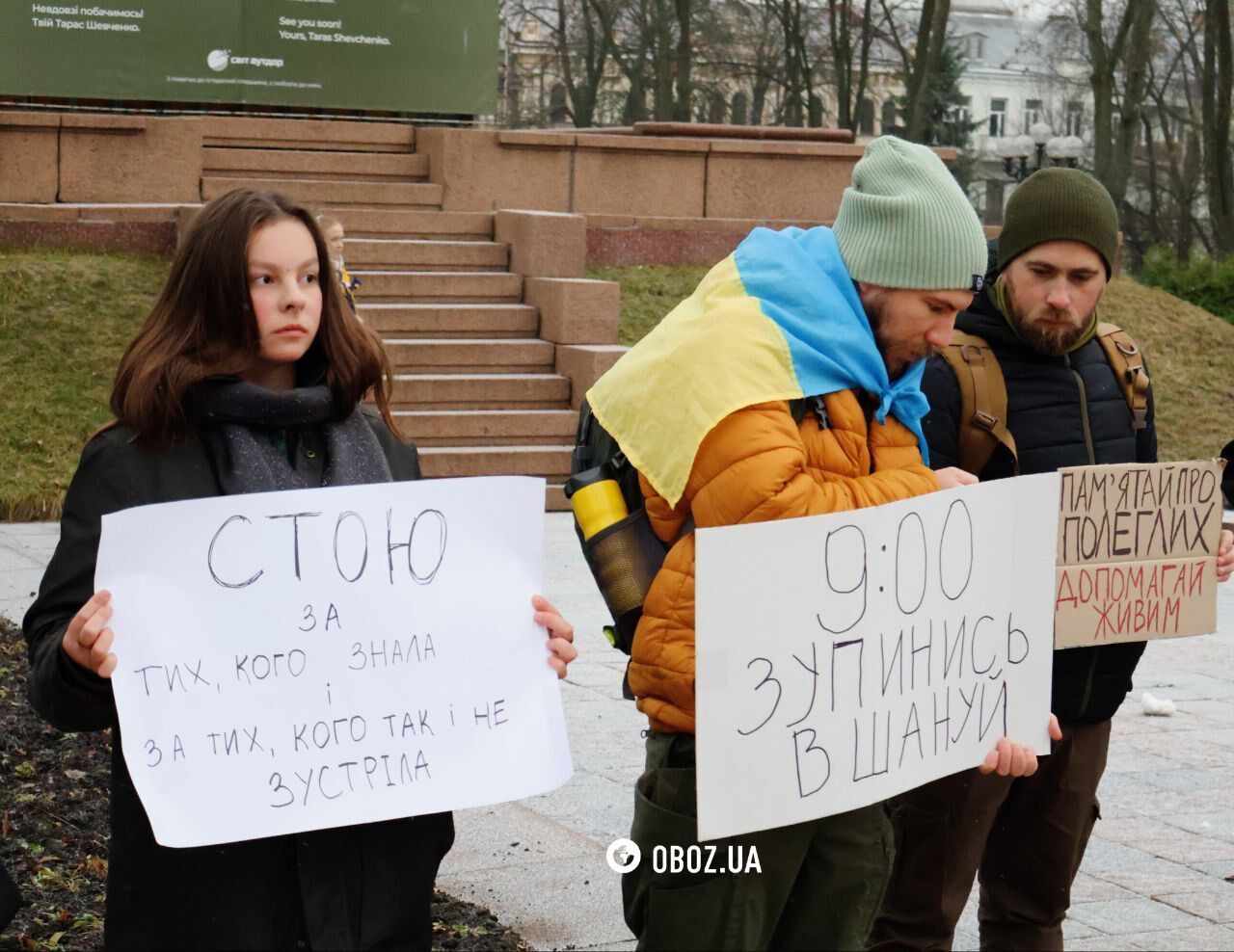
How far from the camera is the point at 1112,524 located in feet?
11.9

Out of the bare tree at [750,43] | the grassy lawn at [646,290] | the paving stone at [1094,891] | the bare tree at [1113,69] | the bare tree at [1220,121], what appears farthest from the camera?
the bare tree at [750,43]

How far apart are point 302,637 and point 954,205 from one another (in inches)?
48.8

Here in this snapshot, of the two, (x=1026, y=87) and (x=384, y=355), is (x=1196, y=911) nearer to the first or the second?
(x=384, y=355)

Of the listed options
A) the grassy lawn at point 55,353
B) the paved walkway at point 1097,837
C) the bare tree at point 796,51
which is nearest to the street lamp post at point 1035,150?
the bare tree at point 796,51

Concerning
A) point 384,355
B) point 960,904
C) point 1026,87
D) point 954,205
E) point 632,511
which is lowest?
point 960,904

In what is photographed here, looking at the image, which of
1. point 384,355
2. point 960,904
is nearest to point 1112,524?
point 960,904

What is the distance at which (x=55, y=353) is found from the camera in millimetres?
13039

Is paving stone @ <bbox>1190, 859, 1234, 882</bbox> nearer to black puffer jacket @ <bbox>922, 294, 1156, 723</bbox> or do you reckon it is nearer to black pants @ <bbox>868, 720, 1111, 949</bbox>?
black pants @ <bbox>868, 720, 1111, 949</bbox>

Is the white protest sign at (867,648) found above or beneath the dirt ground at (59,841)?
above

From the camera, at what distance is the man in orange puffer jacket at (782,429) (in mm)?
2672

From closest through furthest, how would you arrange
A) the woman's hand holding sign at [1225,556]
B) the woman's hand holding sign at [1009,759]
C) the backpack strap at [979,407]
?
the woman's hand holding sign at [1009,759], the backpack strap at [979,407], the woman's hand holding sign at [1225,556]

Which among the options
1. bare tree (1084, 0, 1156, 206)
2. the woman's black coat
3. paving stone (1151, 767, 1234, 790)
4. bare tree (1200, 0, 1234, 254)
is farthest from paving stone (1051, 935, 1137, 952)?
bare tree (1084, 0, 1156, 206)

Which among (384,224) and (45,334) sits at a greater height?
(384,224)

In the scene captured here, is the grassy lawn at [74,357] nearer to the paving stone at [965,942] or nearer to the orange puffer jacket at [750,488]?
the paving stone at [965,942]
